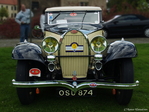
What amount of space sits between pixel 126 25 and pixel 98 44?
10.4 metres

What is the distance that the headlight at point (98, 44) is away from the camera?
3.87 m

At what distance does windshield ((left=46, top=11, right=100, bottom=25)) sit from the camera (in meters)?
5.33

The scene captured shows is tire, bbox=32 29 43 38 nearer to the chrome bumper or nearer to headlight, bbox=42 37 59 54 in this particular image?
headlight, bbox=42 37 59 54

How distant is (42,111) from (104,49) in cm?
147

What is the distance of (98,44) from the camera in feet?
12.8

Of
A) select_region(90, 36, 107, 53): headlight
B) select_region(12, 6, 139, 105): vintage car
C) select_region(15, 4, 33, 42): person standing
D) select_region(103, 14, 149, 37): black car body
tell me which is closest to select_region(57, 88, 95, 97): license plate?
select_region(12, 6, 139, 105): vintage car

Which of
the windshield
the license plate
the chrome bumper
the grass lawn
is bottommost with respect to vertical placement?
the grass lawn

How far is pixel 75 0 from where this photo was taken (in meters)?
25.5

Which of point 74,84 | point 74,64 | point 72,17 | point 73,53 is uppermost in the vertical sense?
point 72,17

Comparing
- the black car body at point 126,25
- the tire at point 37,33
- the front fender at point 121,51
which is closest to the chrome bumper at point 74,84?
the front fender at point 121,51

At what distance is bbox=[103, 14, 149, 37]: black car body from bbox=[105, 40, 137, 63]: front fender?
9.99 meters

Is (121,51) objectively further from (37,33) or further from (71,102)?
(37,33)

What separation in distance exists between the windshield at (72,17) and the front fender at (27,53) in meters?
1.50

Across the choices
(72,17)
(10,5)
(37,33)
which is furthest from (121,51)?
(10,5)
